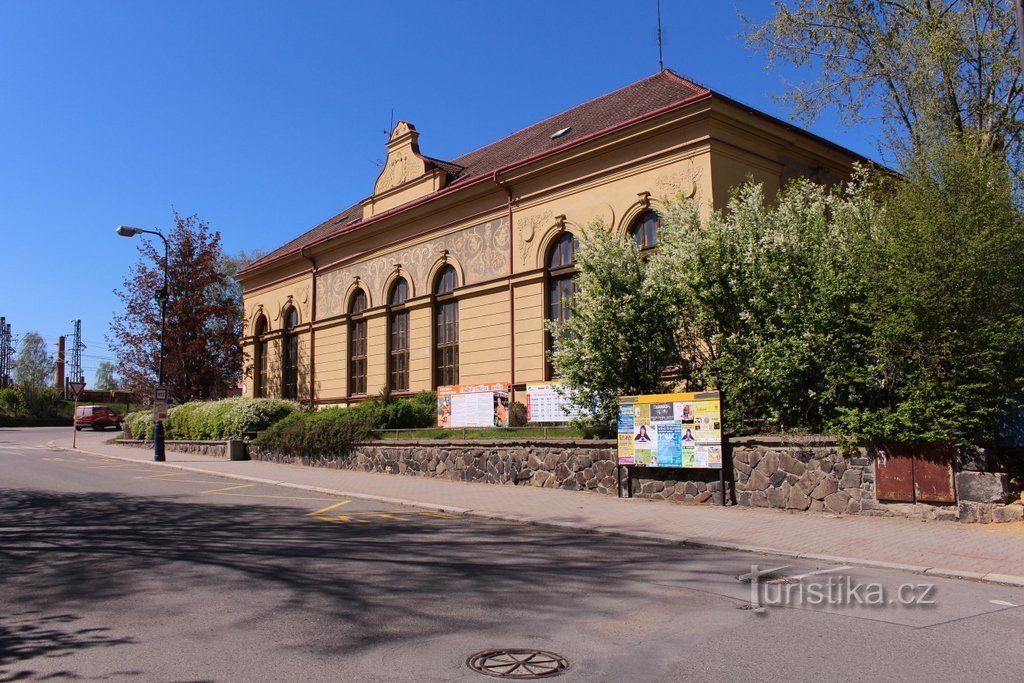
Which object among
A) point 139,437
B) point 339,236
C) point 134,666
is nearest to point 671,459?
point 134,666

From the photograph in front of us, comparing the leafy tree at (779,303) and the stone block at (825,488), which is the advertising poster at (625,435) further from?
the stone block at (825,488)

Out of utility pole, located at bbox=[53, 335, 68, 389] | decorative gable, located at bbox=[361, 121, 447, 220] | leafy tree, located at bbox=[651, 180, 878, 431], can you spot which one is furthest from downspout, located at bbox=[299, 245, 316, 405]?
utility pole, located at bbox=[53, 335, 68, 389]

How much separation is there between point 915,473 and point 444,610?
8.22 meters

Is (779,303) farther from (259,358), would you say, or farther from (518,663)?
(259,358)

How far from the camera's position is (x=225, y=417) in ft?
92.2

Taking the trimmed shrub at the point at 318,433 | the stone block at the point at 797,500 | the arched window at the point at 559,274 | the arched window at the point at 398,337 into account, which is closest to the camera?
the stone block at the point at 797,500

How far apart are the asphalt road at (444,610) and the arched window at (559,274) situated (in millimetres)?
12571

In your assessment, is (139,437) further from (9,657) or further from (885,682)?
(885,682)

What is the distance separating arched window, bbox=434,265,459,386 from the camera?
26906mm

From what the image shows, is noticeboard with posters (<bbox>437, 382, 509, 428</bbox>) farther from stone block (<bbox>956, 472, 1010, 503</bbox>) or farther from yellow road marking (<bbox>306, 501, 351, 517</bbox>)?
stone block (<bbox>956, 472, 1010, 503</bbox>)

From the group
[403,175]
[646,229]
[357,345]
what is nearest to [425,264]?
[403,175]

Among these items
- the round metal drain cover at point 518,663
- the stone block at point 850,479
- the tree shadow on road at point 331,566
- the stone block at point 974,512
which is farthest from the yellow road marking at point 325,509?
the stone block at point 974,512

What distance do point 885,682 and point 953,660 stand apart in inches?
32.2

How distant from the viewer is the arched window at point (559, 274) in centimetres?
2295
